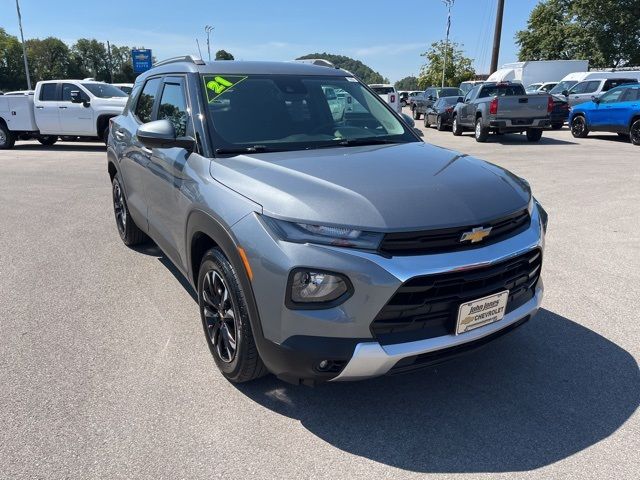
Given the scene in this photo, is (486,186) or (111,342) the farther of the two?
(111,342)

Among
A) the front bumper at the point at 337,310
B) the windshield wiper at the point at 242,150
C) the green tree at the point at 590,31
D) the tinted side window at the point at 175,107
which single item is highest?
the green tree at the point at 590,31

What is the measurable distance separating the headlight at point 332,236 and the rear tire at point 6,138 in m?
18.0

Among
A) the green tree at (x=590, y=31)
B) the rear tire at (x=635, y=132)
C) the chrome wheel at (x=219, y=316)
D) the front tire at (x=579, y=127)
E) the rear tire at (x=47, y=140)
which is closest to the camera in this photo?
the chrome wheel at (x=219, y=316)

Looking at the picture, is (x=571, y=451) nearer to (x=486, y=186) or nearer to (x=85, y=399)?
(x=486, y=186)

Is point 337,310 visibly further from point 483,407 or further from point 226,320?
point 483,407

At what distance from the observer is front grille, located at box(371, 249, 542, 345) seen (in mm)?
2383

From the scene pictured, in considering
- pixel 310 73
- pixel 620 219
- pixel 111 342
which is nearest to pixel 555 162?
pixel 620 219

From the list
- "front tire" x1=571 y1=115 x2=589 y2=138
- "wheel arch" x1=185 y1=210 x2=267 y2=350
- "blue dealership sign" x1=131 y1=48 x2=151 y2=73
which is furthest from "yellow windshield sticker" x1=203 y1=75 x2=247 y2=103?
"blue dealership sign" x1=131 y1=48 x2=151 y2=73

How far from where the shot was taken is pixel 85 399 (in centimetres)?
298

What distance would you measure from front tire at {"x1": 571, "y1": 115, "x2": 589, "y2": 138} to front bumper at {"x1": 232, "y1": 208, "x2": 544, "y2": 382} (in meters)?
16.4

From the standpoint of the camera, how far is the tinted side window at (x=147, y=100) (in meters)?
4.52

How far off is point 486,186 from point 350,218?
3.05 feet

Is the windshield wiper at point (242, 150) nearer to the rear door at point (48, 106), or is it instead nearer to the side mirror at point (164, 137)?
the side mirror at point (164, 137)

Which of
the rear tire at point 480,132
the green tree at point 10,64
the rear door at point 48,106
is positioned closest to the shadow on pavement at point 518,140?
the rear tire at point 480,132
